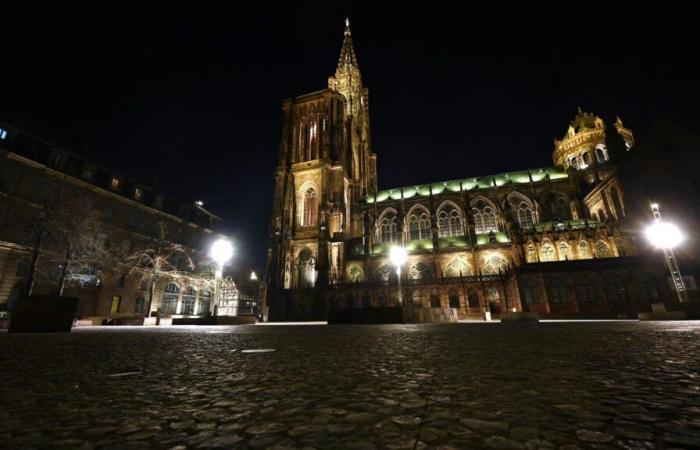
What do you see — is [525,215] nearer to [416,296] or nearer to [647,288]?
[647,288]

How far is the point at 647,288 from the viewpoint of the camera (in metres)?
23.5

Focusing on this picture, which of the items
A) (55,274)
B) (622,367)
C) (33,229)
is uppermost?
(33,229)

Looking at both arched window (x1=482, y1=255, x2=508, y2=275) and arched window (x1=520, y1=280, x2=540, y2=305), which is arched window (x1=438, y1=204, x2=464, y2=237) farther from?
arched window (x1=520, y1=280, x2=540, y2=305)

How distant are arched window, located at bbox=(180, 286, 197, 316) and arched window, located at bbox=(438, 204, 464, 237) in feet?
110

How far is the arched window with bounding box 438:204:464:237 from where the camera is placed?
130 feet

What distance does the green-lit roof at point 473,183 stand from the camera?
1615 inches

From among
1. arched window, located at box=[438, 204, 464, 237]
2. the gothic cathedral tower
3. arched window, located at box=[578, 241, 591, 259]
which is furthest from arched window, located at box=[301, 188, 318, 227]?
arched window, located at box=[578, 241, 591, 259]

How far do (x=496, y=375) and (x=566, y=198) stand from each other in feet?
142

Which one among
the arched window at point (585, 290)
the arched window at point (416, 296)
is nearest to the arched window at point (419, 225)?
the arched window at point (416, 296)

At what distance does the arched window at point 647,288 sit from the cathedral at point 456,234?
0.06m

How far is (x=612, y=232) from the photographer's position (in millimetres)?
29406

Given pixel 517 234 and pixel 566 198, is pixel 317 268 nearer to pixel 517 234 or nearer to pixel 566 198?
pixel 517 234

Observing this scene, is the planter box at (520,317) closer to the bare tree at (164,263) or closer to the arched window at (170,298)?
the bare tree at (164,263)

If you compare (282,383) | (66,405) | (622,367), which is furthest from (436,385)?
(66,405)
